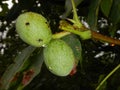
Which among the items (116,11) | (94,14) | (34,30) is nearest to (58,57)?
(34,30)

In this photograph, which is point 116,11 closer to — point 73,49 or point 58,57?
point 73,49

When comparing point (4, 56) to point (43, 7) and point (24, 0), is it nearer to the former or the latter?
point (43, 7)

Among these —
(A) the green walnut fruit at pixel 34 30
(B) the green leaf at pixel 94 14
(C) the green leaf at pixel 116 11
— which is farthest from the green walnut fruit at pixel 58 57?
(C) the green leaf at pixel 116 11

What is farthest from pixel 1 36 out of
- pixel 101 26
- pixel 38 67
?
pixel 38 67

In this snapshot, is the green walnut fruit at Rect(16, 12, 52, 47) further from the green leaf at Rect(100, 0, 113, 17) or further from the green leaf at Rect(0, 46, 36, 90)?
the green leaf at Rect(100, 0, 113, 17)

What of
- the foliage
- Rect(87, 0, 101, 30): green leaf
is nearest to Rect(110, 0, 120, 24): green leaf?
the foliage
